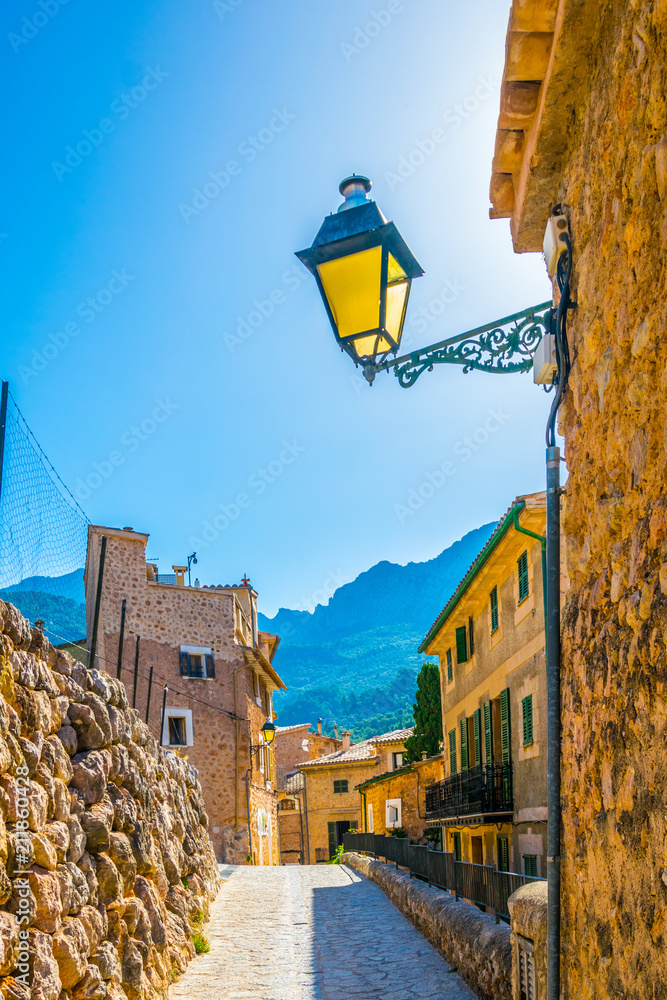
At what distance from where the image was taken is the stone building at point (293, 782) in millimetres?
47500

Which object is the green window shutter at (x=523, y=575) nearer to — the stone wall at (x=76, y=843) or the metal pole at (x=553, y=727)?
the stone wall at (x=76, y=843)

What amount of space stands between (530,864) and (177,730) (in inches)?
630

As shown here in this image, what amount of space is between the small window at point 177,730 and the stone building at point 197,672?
3 centimetres

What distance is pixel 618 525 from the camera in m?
3.21

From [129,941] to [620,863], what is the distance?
5.46 m

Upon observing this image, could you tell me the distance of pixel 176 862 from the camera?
33.9ft

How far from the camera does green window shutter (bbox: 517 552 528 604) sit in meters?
14.8

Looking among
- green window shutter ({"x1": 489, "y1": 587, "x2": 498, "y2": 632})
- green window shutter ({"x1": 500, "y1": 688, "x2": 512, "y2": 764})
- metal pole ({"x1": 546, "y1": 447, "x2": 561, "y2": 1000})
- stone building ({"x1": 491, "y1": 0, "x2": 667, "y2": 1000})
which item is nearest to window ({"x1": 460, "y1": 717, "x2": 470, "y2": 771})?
green window shutter ({"x1": 500, "y1": 688, "x2": 512, "y2": 764})

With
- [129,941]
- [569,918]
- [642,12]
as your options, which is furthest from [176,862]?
[642,12]

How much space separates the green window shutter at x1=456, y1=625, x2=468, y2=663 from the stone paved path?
20.9 feet

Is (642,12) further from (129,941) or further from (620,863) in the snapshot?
(129,941)

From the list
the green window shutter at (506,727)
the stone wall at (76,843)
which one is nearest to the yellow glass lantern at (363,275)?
the stone wall at (76,843)

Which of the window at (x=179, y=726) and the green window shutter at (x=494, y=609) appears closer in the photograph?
the green window shutter at (x=494, y=609)

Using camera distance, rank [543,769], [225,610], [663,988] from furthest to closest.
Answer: [225,610] < [543,769] < [663,988]
